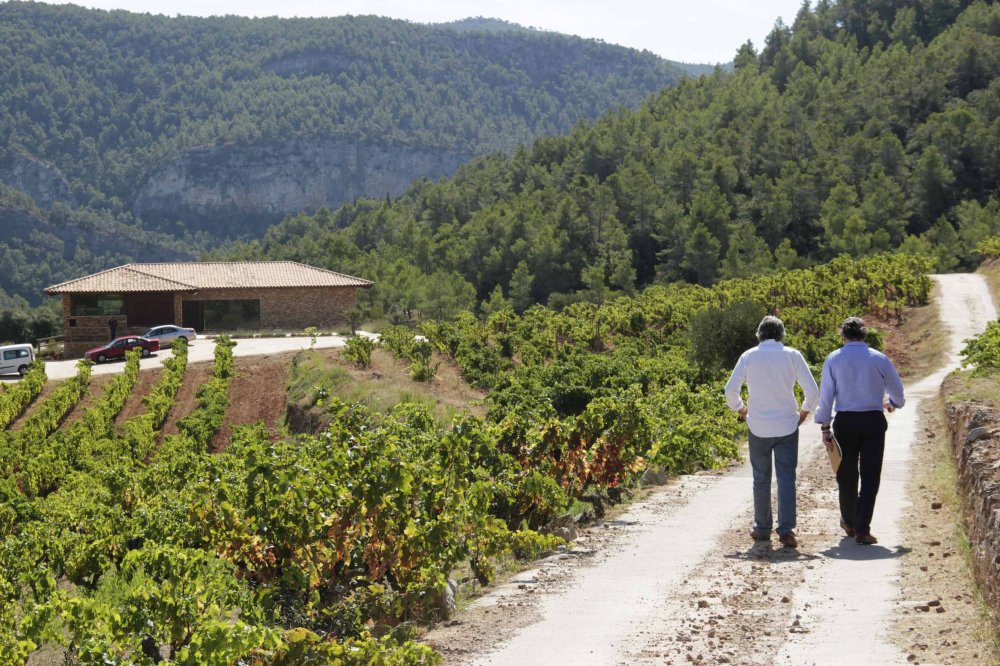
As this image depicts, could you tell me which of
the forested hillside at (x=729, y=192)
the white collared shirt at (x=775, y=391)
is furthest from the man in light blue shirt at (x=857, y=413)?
the forested hillside at (x=729, y=192)

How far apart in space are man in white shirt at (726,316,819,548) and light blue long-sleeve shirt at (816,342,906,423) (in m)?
0.12

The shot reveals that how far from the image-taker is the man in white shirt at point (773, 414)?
7836mm

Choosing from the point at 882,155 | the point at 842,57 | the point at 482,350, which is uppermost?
the point at 842,57

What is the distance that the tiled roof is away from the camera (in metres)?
46.4

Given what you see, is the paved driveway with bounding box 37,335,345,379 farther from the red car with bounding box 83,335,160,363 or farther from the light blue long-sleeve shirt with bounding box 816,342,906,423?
the light blue long-sleeve shirt with bounding box 816,342,906,423

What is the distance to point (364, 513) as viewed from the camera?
6.95 metres

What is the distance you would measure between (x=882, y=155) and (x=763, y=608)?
234ft

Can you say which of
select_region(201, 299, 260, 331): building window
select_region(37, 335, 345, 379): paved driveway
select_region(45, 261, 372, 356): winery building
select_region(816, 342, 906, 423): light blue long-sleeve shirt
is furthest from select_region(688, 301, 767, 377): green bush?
select_region(201, 299, 260, 331): building window

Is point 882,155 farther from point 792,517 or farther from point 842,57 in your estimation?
point 792,517

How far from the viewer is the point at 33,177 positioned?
197125 mm

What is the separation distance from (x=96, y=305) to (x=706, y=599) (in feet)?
144

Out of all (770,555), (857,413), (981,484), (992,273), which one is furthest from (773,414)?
(992,273)

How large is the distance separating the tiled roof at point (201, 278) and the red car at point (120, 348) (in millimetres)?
5713

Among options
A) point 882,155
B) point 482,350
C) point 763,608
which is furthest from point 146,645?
point 882,155
